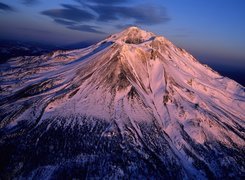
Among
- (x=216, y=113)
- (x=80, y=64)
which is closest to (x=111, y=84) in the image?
(x=80, y=64)

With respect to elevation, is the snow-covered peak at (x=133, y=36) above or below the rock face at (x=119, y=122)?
above

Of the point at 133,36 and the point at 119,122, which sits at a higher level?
the point at 133,36

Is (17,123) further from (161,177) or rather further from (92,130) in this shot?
(161,177)

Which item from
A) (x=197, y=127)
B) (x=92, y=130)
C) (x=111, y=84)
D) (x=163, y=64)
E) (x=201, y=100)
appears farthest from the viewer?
(x=163, y=64)

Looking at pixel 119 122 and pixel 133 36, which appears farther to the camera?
pixel 133 36

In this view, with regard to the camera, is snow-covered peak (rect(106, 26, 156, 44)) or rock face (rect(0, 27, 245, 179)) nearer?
rock face (rect(0, 27, 245, 179))

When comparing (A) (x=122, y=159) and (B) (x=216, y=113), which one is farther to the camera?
(B) (x=216, y=113)

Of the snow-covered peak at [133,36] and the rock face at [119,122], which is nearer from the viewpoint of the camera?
the rock face at [119,122]

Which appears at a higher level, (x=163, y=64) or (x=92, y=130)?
(x=163, y=64)
